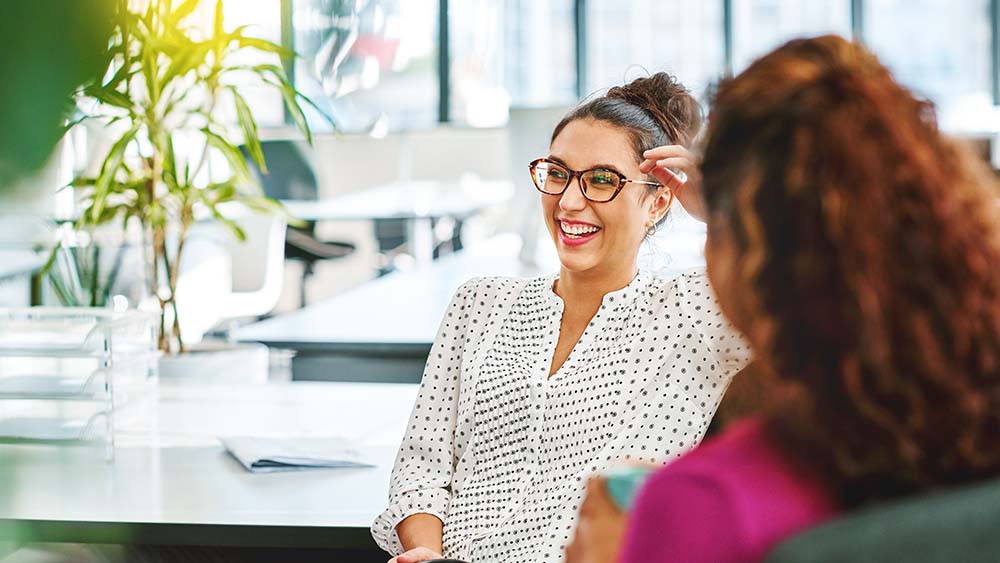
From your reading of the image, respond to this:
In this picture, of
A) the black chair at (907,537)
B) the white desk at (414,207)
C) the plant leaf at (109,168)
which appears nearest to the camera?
the black chair at (907,537)

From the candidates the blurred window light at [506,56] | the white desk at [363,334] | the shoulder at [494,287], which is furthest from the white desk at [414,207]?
the shoulder at [494,287]

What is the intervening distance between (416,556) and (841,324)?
3.41ft

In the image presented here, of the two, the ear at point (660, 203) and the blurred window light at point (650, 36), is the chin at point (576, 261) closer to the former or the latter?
the ear at point (660, 203)

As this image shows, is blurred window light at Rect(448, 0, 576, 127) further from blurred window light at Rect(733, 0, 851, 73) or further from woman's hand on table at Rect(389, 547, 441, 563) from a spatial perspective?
woman's hand on table at Rect(389, 547, 441, 563)

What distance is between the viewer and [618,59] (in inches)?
375

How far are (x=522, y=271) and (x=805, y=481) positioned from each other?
121 inches

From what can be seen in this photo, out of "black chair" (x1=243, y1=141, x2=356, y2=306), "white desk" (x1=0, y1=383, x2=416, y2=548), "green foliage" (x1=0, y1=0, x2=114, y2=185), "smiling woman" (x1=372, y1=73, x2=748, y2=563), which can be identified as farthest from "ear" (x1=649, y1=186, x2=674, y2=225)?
"black chair" (x1=243, y1=141, x2=356, y2=306)

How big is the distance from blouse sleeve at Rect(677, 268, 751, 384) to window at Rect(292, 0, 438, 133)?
7501mm

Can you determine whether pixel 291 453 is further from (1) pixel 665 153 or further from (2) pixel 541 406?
(1) pixel 665 153

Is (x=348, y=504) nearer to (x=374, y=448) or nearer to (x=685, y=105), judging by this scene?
(x=374, y=448)

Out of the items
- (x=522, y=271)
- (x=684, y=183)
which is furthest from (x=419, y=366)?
(x=684, y=183)

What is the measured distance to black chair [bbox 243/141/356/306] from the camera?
6.65 meters

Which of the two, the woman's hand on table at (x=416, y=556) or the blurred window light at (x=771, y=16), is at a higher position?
the blurred window light at (x=771, y=16)

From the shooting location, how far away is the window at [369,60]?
902 cm
